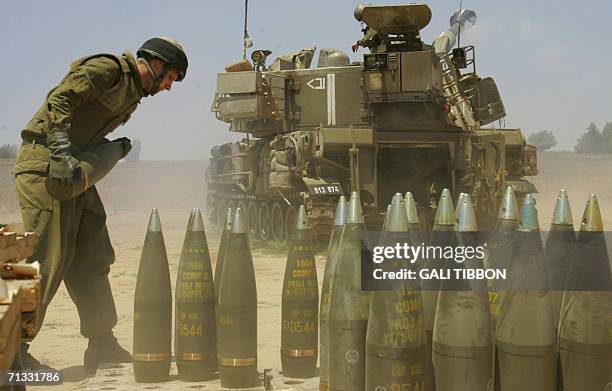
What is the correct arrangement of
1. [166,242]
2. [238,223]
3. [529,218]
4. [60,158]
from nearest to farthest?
[529,218]
[60,158]
[238,223]
[166,242]

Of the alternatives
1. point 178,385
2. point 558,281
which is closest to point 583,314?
point 558,281

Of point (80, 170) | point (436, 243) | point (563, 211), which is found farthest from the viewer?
point (80, 170)

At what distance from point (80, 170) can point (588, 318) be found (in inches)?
105

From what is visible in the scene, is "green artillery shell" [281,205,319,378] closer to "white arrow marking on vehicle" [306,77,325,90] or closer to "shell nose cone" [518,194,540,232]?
"shell nose cone" [518,194,540,232]

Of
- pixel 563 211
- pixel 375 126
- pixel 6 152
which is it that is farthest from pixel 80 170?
pixel 6 152

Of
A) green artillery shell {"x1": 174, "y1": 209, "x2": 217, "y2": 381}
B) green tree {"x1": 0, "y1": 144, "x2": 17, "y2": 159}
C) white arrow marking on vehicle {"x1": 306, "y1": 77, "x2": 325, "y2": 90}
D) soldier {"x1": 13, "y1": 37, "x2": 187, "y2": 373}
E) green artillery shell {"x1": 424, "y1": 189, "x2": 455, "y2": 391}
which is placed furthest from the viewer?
green tree {"x1": 0, "y1": 144, "x2": 17, "y2": 159}

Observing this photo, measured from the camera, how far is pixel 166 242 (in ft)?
52.4

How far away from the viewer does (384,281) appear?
3.45 metres

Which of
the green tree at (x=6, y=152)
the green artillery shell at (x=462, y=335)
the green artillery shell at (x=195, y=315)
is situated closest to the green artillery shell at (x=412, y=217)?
the green artillery shell at (x=462, y=335)

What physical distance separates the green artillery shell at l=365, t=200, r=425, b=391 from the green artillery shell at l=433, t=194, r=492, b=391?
0.27 ft

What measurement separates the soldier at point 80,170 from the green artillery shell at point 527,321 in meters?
2.31

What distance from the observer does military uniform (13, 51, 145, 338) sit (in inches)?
177

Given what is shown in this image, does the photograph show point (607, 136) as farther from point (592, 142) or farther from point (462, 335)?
point (462, 335)

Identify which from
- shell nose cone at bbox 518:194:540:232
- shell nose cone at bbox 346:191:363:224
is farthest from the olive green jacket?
shell nose cone at bbox 518:194:540:232
